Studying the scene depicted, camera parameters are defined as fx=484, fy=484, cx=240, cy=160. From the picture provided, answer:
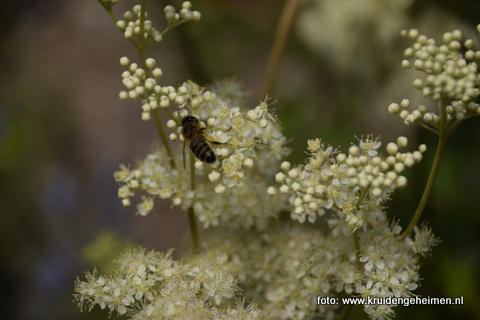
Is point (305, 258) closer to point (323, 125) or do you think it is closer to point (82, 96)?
point (323, 125)

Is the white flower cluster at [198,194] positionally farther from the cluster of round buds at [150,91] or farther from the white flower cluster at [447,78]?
the white flower cluster at [447,78]

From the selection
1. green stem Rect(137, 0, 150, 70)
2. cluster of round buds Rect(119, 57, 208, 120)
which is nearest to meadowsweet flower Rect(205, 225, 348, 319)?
cluster of round buds Rect(119, 57, 208, 120)

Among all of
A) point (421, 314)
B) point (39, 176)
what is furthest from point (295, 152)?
point (39, 176)

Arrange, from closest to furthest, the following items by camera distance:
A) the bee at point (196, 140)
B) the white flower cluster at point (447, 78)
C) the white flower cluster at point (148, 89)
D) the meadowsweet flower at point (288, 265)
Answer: the white flower cluster at point (447, 78), the white flower cluster at point (148, 89), the bee at point (196, 140), the meadowsweet flower at point (288, 265)

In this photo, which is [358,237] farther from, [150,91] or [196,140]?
[150,91]

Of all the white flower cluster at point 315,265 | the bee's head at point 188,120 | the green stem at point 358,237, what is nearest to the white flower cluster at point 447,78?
the green stem at point 358,237

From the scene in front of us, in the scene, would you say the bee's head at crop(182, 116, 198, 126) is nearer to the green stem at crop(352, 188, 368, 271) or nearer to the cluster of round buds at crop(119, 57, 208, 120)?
the cluster of round buds at crop(119, 57, 208, 120)

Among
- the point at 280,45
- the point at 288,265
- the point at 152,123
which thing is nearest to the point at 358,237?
the point at 288,265
